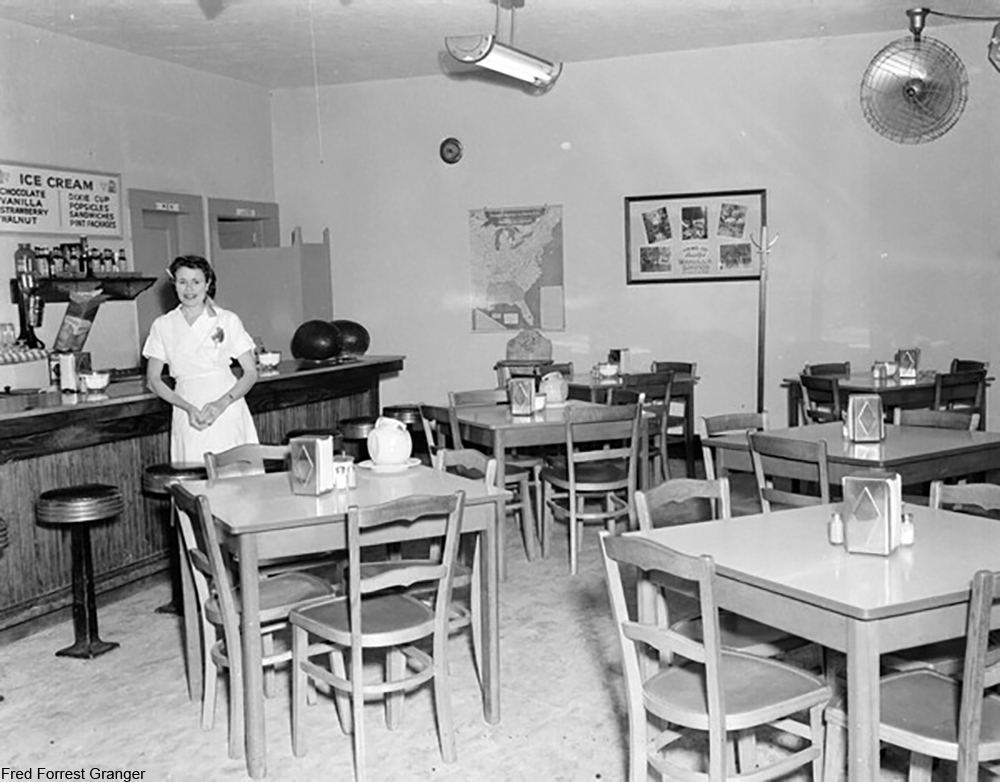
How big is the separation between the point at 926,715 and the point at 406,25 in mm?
6015

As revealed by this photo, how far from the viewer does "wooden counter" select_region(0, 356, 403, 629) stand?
4.79 meters

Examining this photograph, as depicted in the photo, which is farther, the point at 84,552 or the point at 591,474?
the point at 591,474

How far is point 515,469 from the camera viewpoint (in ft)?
21.1

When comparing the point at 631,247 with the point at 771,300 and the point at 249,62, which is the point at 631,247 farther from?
the point at 249,62

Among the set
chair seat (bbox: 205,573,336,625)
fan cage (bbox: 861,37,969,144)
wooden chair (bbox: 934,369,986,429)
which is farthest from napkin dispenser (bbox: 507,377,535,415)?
fan cage (bbox: 861,37,969,144)

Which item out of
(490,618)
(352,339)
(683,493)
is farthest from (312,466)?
(352,339)

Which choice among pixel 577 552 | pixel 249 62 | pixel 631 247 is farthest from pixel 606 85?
pixel 577 552

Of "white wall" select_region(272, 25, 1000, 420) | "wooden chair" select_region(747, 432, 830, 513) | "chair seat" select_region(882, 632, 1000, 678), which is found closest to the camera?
"chair seat" select_region(882, 632, 1000, 678)

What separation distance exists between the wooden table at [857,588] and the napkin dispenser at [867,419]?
1.45 meters

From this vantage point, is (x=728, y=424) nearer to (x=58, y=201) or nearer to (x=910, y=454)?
(x=910, y=454)

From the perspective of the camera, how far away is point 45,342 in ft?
24.2

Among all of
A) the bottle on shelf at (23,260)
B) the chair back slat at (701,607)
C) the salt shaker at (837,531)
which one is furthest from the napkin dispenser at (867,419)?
the bottle on shelf at (23,260)

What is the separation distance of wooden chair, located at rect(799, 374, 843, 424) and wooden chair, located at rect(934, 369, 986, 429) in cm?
55

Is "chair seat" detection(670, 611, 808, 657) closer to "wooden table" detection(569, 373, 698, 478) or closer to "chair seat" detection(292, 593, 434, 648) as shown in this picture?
"chair seat" detection(292, 593, 434, 648)
